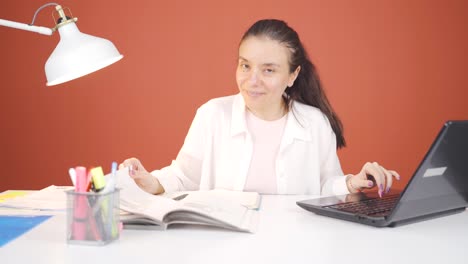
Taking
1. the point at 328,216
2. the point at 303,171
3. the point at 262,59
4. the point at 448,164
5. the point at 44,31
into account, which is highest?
the point at 44,31

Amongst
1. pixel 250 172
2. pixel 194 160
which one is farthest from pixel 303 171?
pixel 194 160

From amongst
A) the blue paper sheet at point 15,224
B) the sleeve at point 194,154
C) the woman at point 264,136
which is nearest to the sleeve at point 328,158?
the woman at point 264,136

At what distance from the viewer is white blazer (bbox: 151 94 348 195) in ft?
6.04

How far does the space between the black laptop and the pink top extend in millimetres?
508

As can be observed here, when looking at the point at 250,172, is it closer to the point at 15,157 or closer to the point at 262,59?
the point at 262,59

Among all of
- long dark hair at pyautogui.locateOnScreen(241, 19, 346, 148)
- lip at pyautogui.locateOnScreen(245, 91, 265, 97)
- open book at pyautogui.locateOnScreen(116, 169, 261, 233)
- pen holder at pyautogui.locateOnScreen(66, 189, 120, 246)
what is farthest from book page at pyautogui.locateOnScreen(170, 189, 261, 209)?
long dark hair at pyautogui.locateOnScreen(241, 19, 346, 148)

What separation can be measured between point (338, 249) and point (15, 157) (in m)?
2.59

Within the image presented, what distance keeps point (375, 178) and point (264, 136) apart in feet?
1.87

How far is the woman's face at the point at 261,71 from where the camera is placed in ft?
5.90

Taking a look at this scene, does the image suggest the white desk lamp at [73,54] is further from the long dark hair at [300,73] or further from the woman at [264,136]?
the long dark hair at [300,73]

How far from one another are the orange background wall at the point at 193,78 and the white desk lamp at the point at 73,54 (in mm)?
2042

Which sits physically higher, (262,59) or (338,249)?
(262,59)

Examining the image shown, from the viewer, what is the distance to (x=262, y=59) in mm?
1808

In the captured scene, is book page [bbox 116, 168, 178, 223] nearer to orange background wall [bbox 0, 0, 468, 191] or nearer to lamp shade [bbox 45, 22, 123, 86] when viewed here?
lamp shade [bbox 45, 22, 123, 86]
